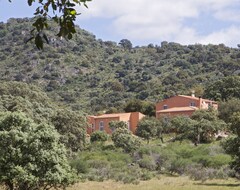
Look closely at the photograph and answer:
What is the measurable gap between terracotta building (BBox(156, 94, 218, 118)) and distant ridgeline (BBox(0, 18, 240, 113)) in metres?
10.2

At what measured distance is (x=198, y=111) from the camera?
49.7 meters

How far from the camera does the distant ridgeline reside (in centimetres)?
8381

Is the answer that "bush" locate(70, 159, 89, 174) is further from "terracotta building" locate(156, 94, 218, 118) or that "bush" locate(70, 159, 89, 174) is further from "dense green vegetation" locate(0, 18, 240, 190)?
"terracotta building" locate(156, 94, 218, 118)

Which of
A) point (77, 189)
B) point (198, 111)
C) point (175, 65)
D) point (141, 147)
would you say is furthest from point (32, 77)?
point (77, 189)

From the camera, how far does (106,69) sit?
104 metres

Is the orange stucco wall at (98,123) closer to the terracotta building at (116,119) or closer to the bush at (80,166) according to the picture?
the terracotta building at (116,119)

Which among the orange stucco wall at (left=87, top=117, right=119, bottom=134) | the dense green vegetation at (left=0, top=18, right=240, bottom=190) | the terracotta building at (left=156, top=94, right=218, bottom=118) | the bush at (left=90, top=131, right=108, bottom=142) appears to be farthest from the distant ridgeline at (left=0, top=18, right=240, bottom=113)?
the bush at (left=90, top=131, right=108, bottom=142)

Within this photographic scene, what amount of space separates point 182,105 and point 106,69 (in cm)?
4783

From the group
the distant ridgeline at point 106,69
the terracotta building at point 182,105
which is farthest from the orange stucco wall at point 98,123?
the distant ridgeline at point 106,69

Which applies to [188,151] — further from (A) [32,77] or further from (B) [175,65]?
(B) [175,65]

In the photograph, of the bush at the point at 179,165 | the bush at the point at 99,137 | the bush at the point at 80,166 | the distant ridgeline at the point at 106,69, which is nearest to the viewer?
the bush at the point at 80,166

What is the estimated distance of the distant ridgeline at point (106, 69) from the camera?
83.8 m

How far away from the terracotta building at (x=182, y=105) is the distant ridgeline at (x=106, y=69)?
33.5 ft

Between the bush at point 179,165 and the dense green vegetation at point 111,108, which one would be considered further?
the bush at point 179,165
